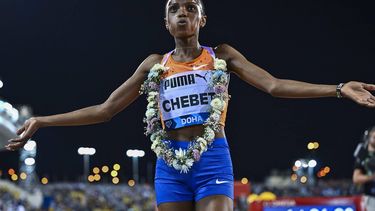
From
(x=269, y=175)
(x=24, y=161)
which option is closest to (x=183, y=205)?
(x=24, y=161)

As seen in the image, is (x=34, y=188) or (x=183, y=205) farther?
(x=34, y=188)

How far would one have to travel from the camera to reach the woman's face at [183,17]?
17.8 ft

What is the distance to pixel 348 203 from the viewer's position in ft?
36.0

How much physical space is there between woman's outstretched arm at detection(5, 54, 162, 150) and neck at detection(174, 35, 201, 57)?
24 cm

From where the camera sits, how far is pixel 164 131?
17.9 ft

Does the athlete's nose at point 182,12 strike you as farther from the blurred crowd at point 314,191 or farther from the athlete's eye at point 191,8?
the blurred crowd at point 314,191

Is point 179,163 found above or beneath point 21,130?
beneath

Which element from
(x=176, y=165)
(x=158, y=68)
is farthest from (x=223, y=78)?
(x=176, y=165)

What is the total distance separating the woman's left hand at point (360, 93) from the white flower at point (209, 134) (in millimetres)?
1216

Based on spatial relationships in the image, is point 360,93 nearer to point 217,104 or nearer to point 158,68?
point 217,104

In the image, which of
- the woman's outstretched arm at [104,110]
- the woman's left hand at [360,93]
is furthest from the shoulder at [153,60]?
the woman's left hand at [360,93]

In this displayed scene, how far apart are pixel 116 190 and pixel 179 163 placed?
6799 cm

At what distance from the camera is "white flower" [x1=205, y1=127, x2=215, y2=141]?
5.22 metres

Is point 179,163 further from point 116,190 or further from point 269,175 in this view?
point 269,175
